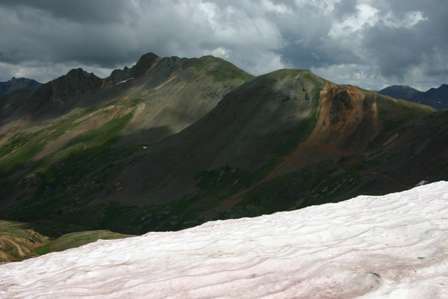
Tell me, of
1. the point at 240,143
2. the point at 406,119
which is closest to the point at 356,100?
the point at 406,119

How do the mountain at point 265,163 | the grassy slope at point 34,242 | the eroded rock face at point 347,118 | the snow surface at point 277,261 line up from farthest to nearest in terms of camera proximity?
the eroded rock face at point 347,118 → the mountain at point 265,163 → the grassy slope at point 34,242 → the snow surface at point 277,261

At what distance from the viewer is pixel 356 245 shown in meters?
11.5

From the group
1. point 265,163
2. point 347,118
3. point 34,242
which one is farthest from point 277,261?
point 347,118

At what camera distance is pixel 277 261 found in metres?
10.8

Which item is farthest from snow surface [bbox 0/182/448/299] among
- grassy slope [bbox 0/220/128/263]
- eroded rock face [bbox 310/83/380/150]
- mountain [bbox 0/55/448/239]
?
eroded rock face [bbox 310/83/380/150]

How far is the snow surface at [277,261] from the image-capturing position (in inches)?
355

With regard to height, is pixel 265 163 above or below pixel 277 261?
above

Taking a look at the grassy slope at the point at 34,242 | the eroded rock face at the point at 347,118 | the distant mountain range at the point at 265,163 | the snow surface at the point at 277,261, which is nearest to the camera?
the snow surface at the point at 277,261

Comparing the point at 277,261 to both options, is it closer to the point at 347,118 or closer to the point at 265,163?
the point at 265,163

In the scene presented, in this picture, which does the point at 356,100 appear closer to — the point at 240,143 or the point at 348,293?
the point at 240,143

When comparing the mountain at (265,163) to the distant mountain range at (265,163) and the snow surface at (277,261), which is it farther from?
the snow surface at (277,261)

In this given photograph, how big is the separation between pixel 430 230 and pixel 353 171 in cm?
8047

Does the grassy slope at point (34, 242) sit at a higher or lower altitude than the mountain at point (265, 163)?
lower

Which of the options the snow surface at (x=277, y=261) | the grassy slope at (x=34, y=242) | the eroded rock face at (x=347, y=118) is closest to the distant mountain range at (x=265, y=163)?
the eroded rock face at (x=347, y=118)
